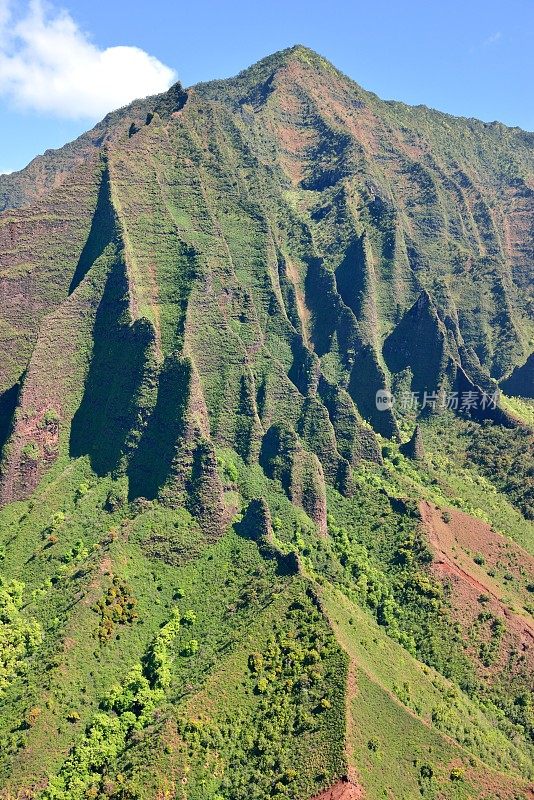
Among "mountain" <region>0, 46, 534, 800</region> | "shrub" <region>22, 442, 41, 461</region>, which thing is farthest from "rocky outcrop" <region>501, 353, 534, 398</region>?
"shrub" <region>22, 442, 41, 461</region>

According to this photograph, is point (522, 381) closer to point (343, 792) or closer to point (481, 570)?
point (481, 570)

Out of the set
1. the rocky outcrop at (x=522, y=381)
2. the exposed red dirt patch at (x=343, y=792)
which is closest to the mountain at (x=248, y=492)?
the exposed red dirt patch at (x=343, y=792)

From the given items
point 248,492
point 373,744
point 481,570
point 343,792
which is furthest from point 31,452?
point 481,570

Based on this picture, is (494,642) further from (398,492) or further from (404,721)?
(398,492)

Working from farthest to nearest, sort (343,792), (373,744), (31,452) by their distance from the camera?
(31,452), (373,744), (343,792)

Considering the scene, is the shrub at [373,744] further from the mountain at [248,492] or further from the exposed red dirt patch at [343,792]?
the exposed red dirt patch at [343,792]

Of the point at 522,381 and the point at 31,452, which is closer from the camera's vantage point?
the point at 31,452

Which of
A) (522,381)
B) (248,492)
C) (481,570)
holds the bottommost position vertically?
(481,570)
